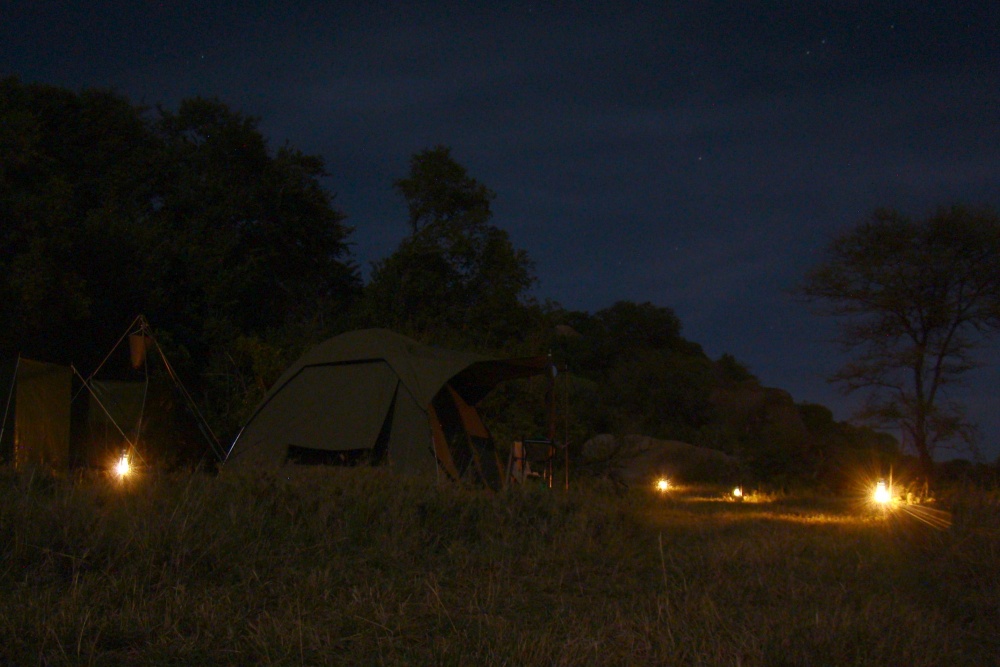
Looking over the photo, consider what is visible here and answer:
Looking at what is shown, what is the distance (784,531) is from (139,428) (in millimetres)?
7804

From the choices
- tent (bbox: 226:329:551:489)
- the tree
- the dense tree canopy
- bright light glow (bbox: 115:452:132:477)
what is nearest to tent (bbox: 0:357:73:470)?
bright light glow (bbox: 115:452:132:477)

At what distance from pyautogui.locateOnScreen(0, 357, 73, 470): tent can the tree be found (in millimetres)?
8540

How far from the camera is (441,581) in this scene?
Answer: 4.88m

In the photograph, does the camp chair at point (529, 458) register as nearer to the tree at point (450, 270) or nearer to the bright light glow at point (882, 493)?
the bright light glow at point (882, 493)

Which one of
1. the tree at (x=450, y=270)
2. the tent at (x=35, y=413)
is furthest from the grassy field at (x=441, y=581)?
the tree at (x=450, y=270)

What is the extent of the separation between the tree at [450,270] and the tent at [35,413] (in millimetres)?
8540

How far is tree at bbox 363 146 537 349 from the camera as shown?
1903cm

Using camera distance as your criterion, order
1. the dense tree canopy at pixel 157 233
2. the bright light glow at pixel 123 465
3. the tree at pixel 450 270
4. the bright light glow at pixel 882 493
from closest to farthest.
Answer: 1. the bright light glow at pixel 123 465
2. the bright light glow at pixel 882 493
3. the dense tree canopy at pixel 157 233
4. the tree at pixel 450 270

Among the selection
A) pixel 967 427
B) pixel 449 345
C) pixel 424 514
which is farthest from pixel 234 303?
pixel 967 427

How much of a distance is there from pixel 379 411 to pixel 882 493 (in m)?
6.21

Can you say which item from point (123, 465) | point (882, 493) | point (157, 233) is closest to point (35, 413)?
point (123, 465)

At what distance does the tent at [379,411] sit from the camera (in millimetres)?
9742

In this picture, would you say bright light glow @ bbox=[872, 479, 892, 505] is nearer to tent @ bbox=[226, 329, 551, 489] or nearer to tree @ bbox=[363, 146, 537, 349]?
tent @ bbox=[226, 329, 551, 489]

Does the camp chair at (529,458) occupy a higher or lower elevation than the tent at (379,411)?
lower
